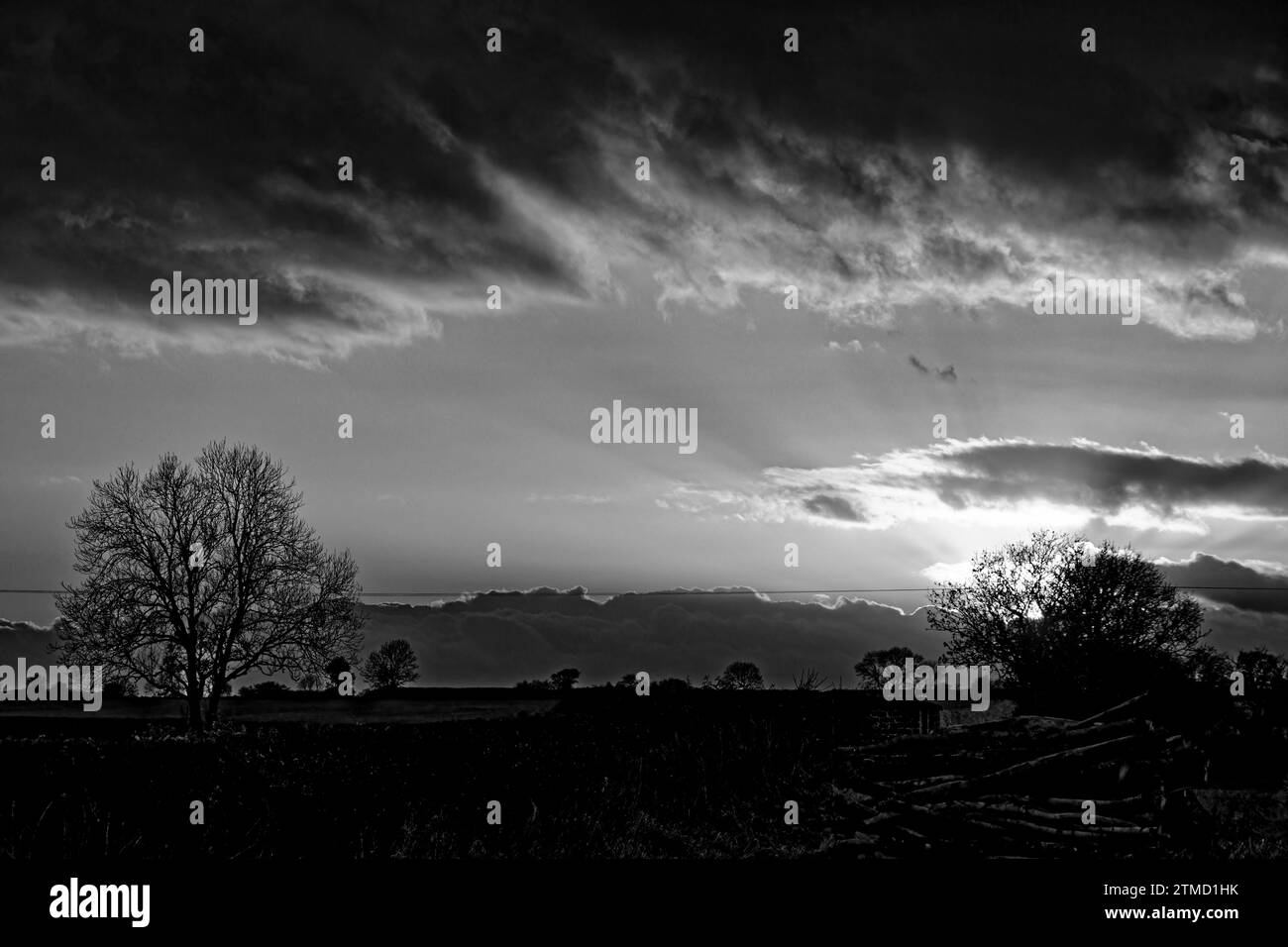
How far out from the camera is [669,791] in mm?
19297

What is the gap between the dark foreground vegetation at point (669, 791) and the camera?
1375cm

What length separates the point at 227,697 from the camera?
145 ft

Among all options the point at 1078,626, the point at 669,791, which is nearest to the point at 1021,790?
the point at 669,791

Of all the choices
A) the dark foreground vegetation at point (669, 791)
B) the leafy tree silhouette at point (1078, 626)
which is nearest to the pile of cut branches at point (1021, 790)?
the dark foreground vegetation at point (669, 791)

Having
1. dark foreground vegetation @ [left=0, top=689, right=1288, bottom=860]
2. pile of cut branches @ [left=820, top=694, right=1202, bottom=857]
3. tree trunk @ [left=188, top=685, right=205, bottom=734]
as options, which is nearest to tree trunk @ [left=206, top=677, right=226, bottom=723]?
tree trunk @ [left=188, top=685, right=205, bottom=734]

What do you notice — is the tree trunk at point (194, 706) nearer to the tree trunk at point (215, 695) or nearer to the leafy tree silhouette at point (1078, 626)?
the tree trunk at point (215, 695)

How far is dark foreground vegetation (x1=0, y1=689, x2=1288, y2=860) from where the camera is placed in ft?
45.1

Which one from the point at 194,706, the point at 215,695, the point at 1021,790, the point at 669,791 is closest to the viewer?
the point at 1021,790

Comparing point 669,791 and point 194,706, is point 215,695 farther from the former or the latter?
point 669,791
